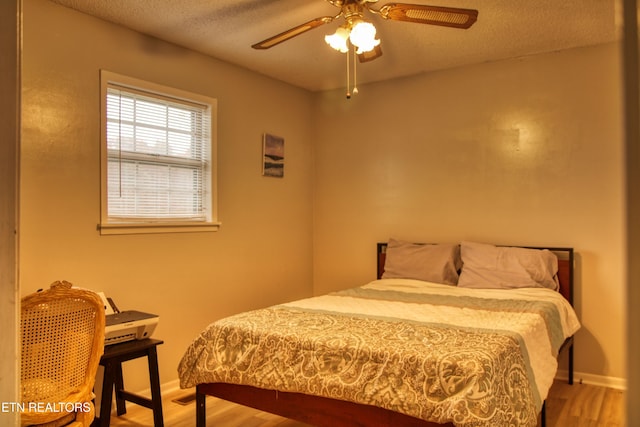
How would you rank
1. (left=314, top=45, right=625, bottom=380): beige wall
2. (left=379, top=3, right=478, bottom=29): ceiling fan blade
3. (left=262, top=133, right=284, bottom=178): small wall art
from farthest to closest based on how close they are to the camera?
(left=262, top=133, right=284, bottom=178): small wall art, (left=314, top=45, right=625, bottom=380): beige wall, (left=379, top=3, right=478, bottom=29): ceiling fan blade

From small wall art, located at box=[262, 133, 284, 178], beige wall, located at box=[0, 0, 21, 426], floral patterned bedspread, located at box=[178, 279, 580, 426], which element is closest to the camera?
beige wall, located at box=[0, 0, 21, 426]

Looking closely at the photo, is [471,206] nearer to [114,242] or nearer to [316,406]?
[316,406]

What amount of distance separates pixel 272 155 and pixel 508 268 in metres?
2.14

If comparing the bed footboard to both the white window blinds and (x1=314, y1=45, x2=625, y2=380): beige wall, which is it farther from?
(x1=314, y1=45, x2=625, y2=380): beige wall

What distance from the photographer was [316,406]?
7.18ft

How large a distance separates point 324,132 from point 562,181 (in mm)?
2176

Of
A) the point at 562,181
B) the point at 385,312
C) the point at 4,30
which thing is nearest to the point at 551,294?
the point at 562,181

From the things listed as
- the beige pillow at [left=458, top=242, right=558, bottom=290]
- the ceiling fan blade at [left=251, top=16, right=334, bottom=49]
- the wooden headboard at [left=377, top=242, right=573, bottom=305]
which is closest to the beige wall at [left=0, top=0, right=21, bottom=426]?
the ceiling fan blade at [left=251, top=16, right=334, bottom=49]

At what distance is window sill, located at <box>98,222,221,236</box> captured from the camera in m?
2.98

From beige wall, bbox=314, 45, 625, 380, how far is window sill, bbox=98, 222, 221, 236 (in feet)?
4.70

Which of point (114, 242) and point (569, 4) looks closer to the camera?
point (569, 4)

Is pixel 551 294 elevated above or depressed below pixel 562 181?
below

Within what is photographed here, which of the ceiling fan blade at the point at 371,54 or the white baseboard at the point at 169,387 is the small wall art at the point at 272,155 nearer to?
the ceiling fan blade at the point at 371,54

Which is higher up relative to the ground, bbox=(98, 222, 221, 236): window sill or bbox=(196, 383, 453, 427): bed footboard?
bbox=(98, 222, 221, 236): window sill
